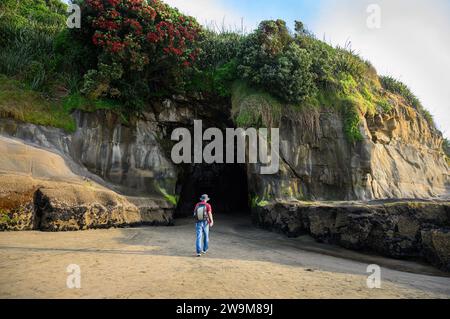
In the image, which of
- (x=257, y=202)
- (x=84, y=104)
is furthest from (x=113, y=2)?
(x=257, y=202)

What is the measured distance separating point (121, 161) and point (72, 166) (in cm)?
216

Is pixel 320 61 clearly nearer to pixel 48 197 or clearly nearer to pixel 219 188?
pixel 219 188

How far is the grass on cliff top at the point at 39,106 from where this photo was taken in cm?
1353

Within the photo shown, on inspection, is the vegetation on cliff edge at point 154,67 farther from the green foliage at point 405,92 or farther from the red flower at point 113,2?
the green foliage at point 405,92

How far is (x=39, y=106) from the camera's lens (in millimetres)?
14266

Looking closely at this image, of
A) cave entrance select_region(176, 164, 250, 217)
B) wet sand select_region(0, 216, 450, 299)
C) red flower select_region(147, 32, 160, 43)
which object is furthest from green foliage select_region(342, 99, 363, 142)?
red flower select_region(147, 32, 160, 43)

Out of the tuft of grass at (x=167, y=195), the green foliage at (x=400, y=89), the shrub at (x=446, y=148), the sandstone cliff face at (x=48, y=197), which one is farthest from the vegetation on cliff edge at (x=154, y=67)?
the shrub at (x=446, y=148)

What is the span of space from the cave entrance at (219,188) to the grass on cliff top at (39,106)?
7.52 meters

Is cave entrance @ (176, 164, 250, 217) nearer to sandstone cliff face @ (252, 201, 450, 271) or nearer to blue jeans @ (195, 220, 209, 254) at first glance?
sandstone cliff face @ (252, 201, 450, 271)

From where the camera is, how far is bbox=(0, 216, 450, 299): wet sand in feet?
19.7

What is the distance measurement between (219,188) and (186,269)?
52.7ft

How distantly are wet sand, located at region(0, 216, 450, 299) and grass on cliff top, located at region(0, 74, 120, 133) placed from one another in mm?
4996
